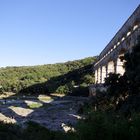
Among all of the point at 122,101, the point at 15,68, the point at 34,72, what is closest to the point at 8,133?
the point at 122,101

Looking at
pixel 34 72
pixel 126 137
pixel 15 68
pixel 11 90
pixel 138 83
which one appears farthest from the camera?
pixel 15 68

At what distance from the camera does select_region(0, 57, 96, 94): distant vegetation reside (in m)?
62.6

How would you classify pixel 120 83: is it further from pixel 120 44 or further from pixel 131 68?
pixel 120 44

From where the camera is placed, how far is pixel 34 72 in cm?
9206

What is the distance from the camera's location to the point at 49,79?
259 feet

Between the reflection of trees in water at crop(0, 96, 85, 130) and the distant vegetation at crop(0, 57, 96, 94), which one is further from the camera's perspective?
the distant vegetation at crop(0, 57, 96, 94)

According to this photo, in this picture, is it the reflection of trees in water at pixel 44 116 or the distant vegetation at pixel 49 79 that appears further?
the distant vegetation at pixel 49 79

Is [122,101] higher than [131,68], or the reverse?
[131,68]

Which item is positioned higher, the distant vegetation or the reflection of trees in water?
the distant vegetation

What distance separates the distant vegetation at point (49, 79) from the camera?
6259 centimetres

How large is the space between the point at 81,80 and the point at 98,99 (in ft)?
157

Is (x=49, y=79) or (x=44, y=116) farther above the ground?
(x=49, y=79)

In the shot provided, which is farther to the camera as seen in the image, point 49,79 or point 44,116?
point 49,79

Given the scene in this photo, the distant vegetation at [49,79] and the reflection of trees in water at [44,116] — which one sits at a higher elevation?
the distant vegetation at [49,79]
